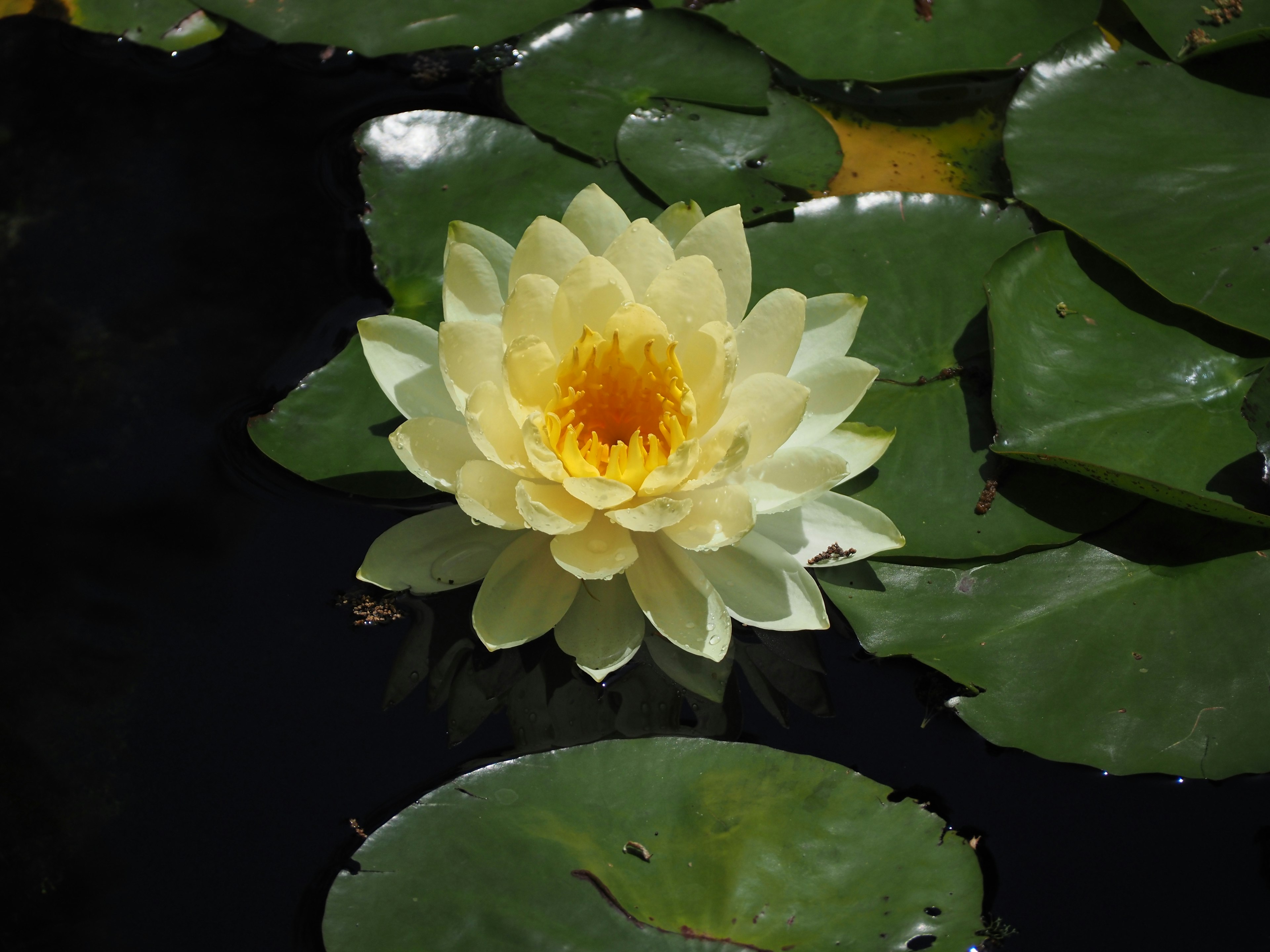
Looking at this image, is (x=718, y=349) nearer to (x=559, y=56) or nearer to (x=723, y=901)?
(x=723, y=901)

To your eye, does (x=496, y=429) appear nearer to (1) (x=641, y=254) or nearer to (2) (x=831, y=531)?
(1) (x=641, y=254)

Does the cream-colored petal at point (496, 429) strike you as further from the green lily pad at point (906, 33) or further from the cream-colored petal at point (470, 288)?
the green lily pad at point (906, 33)

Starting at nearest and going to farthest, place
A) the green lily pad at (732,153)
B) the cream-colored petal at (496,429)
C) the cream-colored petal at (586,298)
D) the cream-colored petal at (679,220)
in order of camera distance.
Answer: the cream-colored petal at (496,429)
the cream-colored petal at (586,298)
the cream-colored petal at (679,220)
the green lily pad at (732,153)

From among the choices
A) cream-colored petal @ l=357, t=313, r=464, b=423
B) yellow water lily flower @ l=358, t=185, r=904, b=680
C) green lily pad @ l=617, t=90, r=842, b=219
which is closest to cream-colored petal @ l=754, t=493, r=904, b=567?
yellow water lily flower @ l=358, t=185, r=904, b=680

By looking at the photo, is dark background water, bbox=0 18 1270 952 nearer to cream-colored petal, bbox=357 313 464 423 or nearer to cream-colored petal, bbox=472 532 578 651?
cream-colored petal, bbox=472 532 578 651

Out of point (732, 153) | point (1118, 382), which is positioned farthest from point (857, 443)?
point (732, 153)

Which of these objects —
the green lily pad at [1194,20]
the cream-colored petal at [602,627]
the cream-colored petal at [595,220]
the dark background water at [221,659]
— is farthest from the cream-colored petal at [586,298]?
the green lily pad at [1194,20]
